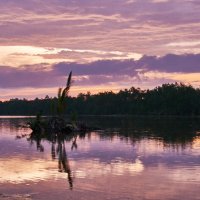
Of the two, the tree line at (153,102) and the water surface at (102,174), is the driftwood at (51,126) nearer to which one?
the water surface at (102,174)

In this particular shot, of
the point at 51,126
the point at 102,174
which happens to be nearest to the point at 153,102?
the point at 51,126

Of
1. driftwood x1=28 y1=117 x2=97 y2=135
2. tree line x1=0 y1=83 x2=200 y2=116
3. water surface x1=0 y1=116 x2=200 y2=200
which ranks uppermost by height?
tree line x1=0 y1=83 x2=200 y2=116

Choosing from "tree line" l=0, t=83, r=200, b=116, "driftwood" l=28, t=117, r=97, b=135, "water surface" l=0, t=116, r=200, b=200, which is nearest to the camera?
"water surface" l=0, t=116, r=200, b=200

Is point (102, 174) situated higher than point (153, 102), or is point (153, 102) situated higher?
point (153, 102)

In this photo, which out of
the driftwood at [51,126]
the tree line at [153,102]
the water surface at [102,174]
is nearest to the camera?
the water surface at [102,174]

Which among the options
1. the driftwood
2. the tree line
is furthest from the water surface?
the tree line

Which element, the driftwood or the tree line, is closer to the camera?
the driftwood

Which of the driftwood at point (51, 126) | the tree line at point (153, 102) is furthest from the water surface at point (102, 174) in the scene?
the tree line at point (153, 102)

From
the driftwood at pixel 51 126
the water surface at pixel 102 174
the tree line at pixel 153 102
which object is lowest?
the water surface at pixel 102 174

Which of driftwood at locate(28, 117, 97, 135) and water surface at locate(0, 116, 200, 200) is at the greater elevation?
driftwood at locate(28, 117, 97, 135)

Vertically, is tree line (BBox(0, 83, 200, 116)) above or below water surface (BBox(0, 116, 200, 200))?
above

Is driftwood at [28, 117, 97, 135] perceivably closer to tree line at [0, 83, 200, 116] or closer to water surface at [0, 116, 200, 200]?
water surface at [0, 116, 200, 200]

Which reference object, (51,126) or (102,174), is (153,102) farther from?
(102,174)

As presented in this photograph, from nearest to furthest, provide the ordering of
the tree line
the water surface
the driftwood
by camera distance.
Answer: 1. the water surface
2. the driftwood
3. the tree line
